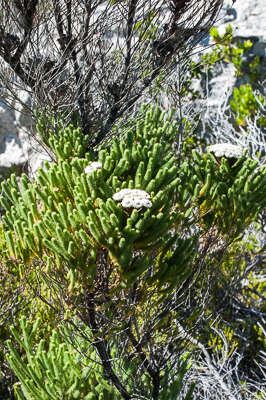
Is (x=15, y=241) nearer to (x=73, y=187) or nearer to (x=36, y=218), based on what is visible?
(x=36, y=218)

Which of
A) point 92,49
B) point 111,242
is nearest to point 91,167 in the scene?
point 111,242

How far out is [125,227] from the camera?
6.04 ft

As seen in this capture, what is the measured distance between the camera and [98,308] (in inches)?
92.7

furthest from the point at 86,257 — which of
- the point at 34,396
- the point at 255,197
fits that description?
the point at 255,197

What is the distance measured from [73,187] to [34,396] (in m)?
1.16

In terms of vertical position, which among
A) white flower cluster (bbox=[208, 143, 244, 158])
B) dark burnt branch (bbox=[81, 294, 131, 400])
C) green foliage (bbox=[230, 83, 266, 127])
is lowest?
dark burnt branch (bbox=[81, 294, 131, 400])

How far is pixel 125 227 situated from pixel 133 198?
134 mm

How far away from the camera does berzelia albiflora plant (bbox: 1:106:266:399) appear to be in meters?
1.93

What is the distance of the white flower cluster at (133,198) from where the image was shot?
184 centimetres

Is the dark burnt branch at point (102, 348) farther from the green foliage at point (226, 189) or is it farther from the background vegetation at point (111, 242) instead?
the green foliage at point (226, 189)

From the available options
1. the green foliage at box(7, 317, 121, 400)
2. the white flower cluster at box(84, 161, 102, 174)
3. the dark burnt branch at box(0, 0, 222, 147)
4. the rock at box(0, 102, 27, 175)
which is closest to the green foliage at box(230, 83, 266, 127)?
the dark burnt branch at box(0, 0, 222, 147)

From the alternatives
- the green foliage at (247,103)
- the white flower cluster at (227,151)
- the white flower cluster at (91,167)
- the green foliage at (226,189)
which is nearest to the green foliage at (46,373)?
the white flower cluster at (91,167)

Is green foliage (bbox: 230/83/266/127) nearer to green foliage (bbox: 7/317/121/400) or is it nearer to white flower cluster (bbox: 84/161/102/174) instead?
white flower cluster (bbox: 84/161/102/174)

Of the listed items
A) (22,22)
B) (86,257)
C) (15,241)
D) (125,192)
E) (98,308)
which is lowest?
(98,308)
